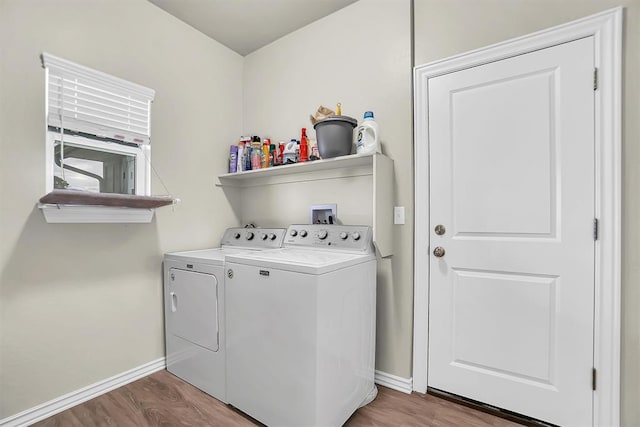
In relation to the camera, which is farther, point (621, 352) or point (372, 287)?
point (372, 287)

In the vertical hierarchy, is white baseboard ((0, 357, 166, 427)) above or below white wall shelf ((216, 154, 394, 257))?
below

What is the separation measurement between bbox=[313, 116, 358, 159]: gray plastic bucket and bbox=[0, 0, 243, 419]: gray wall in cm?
113

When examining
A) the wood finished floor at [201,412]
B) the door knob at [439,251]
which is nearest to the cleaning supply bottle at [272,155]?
the door knob at [439,251]

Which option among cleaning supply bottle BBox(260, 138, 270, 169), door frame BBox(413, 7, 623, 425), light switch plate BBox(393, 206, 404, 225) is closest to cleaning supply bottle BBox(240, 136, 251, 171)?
cleaning supply bottle BBox(260, 138, 270, 169)

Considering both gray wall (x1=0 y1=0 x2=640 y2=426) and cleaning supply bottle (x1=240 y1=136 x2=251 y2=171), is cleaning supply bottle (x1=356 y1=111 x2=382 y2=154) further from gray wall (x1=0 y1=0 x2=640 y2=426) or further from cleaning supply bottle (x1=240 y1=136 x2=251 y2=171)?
cleaning supply bottle (x1=240 y1=136 x2=251 y2=171)

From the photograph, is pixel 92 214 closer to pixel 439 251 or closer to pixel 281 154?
pixel 281 154

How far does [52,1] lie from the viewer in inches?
67.5

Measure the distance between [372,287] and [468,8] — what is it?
5.72 ft

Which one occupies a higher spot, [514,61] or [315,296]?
[514,61]

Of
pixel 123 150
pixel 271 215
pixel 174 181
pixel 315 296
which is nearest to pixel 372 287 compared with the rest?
pixel 315 296

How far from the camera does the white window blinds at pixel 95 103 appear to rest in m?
1.74

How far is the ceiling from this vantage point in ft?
7.13

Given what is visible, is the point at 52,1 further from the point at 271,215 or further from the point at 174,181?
the point at 271,215

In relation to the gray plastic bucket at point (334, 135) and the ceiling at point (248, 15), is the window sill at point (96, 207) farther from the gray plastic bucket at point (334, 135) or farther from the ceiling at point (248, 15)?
the ceiling at point (248, 15)
